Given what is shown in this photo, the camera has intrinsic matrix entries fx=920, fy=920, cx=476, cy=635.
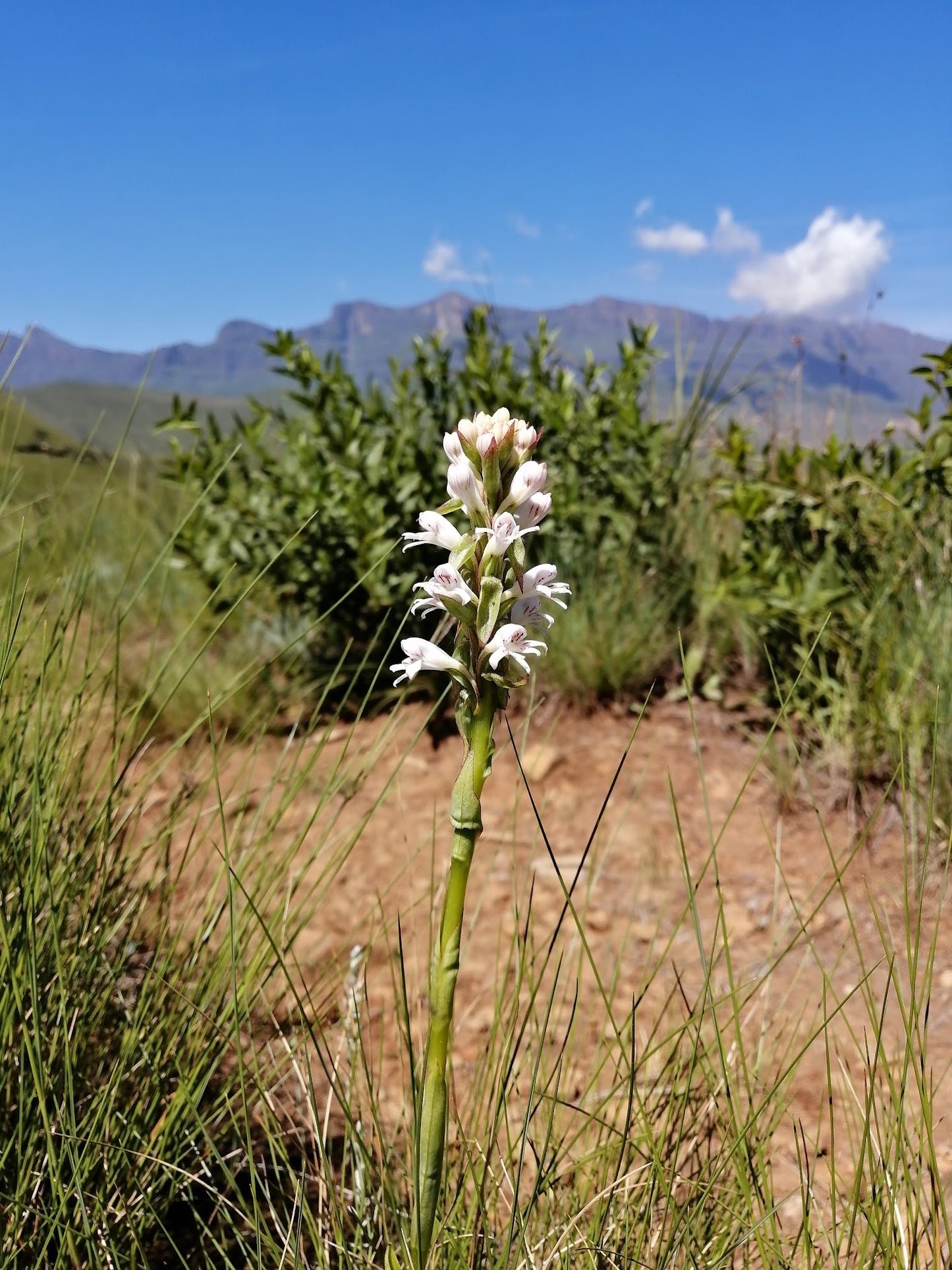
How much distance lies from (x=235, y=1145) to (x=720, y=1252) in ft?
3.60

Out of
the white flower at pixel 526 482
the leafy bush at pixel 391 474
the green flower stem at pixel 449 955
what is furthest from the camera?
the leafy bush at pixel 391 474

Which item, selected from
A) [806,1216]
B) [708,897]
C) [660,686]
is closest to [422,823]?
[708,897]

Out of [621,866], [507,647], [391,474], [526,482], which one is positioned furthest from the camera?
[391,474]

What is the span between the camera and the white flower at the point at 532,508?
1.24m

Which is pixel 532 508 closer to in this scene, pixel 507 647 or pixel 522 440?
pixel 522 440

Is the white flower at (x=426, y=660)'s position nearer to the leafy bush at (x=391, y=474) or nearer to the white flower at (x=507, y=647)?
the white flower at (x=507, y=647)

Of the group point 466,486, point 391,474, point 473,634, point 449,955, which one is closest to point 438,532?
point 466,486

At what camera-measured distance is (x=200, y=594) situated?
5.17 meters

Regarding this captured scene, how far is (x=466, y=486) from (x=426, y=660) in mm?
240

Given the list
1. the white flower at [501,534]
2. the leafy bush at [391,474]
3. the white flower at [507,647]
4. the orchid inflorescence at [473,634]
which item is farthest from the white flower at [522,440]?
the leafy bush at [391,474]

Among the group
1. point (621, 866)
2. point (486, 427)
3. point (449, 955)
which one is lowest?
point (621, 866)

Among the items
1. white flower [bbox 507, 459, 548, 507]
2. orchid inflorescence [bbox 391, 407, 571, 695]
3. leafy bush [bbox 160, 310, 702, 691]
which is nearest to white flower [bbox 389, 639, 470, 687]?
orchid inflorescence [bbox 391, 407, 571, 695]

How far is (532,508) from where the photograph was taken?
1241 millimetres

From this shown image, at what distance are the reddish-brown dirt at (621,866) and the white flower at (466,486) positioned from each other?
1.30 meters
